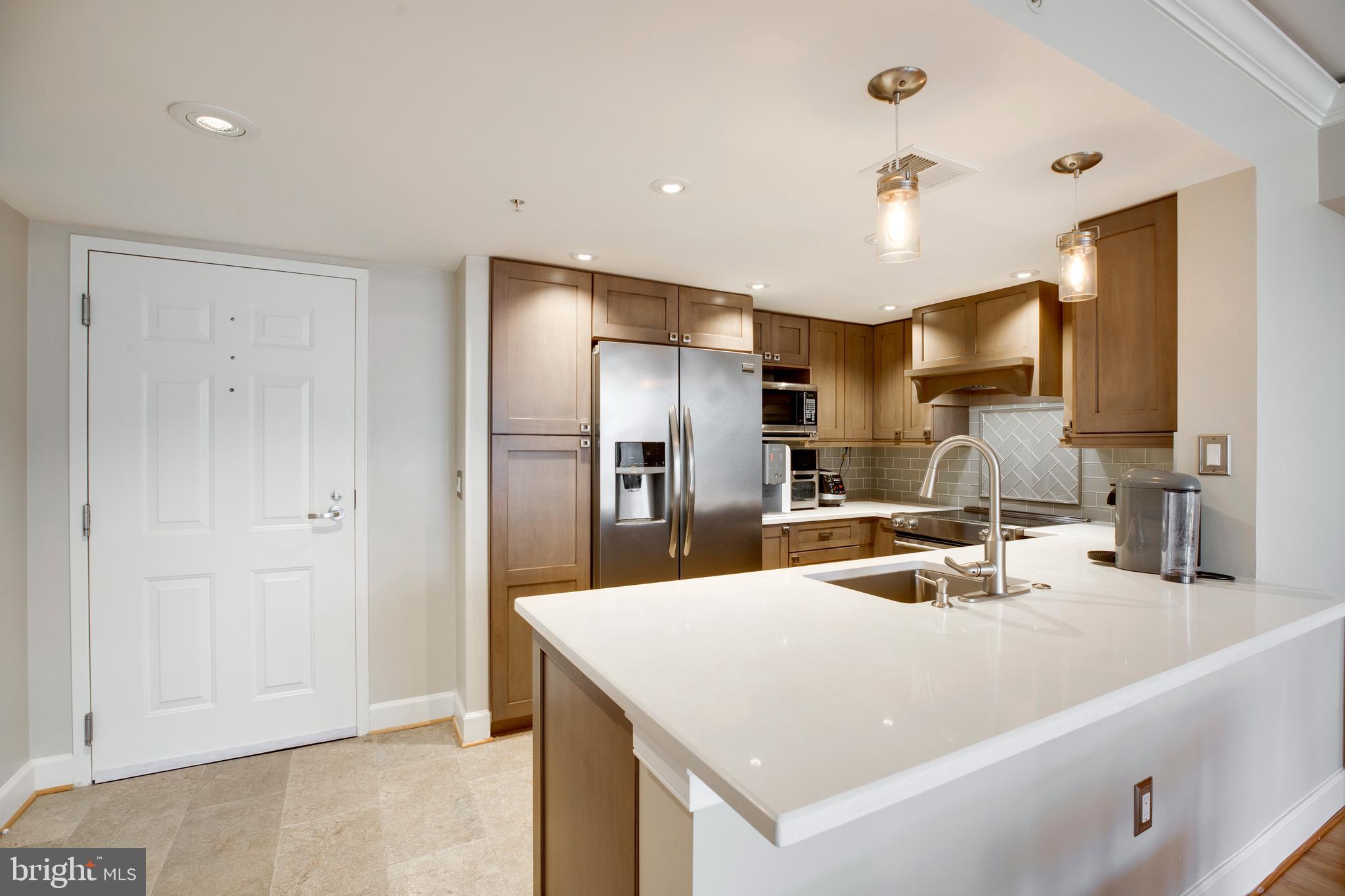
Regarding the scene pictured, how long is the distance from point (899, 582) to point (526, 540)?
5.67 feet

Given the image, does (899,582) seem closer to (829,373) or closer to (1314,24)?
(1314,24)

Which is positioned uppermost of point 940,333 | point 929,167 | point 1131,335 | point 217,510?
point 929,167

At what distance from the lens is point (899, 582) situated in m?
1.93

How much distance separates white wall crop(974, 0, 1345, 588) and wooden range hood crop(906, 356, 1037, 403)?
1.30m

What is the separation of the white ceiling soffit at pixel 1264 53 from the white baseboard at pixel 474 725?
11.0 ft

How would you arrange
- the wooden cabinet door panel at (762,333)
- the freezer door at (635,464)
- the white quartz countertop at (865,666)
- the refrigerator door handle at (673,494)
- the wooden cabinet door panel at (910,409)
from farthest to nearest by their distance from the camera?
the wooden cabinet door panel at (910,409) → the wooden cabinet door panel at (762,333) → the refrigerator door handle at (673,494) → the freezer door at (635,464) → the white quartz countertop at (865,666)

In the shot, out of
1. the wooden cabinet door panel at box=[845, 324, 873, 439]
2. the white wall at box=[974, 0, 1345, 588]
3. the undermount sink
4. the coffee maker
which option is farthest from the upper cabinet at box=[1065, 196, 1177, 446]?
the wooden cabinet door panel at box=[845, 324, 873, 439]

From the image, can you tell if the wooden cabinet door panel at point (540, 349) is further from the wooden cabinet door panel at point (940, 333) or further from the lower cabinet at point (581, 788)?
the wooden cabinet door panel at point (940, 333)

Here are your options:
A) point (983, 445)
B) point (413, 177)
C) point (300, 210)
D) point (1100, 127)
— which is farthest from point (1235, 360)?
point (300, 210)

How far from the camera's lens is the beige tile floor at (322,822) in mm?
1942

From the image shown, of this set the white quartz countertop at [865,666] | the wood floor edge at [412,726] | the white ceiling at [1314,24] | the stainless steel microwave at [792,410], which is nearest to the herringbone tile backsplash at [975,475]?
the stainless steel microwave at [792,410]

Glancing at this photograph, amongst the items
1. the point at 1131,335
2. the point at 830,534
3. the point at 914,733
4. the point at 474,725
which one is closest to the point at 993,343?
the point at 1131,335

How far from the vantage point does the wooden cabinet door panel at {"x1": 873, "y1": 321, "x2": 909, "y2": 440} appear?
14.1 ft

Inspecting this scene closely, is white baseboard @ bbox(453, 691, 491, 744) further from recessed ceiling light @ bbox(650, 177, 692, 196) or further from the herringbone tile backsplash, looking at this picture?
the herringbone tile backsplash
